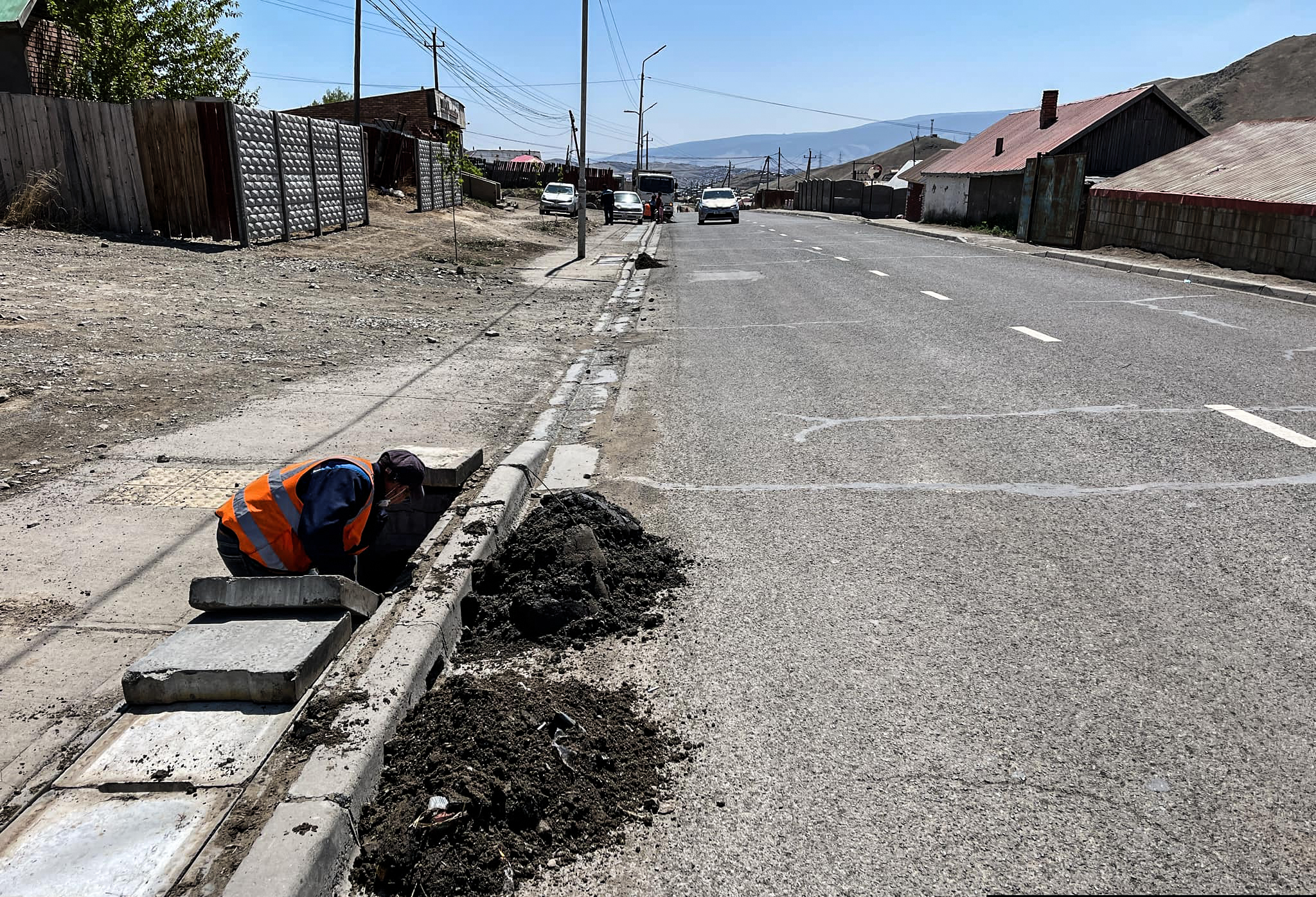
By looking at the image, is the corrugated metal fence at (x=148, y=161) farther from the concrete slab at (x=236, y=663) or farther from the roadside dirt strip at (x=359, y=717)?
the concrete slab at (x=236, y=663)

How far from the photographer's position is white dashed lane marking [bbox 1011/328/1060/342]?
386 inches

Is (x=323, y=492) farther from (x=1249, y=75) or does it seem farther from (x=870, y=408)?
(x=1249, y=75)

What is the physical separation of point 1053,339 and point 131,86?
74.8 ft

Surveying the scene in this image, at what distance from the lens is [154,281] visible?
11.8 meters

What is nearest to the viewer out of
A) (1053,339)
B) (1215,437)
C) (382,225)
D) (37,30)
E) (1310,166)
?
(1215,437)

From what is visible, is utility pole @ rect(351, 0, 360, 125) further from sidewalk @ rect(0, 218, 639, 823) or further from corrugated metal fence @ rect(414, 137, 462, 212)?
sidewalk @ rect(0, 218, 639, 823)

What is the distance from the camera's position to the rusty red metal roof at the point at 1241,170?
55.4 feet

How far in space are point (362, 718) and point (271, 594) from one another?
101cm

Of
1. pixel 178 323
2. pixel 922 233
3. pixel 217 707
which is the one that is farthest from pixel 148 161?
pixel 922 233

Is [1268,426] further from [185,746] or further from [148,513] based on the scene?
[148,513]

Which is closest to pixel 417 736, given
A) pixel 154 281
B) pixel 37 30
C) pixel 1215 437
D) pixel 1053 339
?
pixel 1215 437

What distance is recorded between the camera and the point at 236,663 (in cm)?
331

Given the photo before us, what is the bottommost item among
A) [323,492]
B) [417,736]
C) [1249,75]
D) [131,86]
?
[417,736]

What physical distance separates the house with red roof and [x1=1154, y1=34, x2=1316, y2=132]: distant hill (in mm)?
22679
